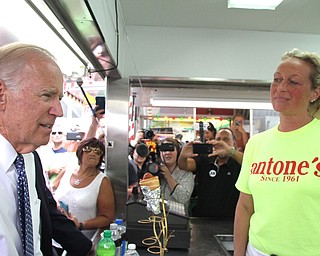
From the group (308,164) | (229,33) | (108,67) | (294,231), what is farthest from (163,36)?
(294,231)

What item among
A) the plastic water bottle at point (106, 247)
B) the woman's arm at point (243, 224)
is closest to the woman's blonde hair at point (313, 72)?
the woman's arm at point (243, 224)

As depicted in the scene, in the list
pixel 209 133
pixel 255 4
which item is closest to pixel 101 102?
pixel 209 133

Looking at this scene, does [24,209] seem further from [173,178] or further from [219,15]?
[219,15]

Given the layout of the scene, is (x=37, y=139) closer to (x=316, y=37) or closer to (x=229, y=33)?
(x=229, y=33)

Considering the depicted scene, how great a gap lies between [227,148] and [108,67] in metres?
1.16

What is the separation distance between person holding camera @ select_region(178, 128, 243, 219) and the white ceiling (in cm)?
99

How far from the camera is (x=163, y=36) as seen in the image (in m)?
2.61

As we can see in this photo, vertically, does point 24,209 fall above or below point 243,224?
above

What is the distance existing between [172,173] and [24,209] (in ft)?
5.02

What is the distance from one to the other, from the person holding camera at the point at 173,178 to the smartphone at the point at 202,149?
0.16m

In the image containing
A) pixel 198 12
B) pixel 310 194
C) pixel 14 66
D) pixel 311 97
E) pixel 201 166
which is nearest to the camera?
pixel 14 66

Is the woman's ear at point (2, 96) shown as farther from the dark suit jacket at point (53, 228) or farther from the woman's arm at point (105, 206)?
the woman's arm at point (105, 206)

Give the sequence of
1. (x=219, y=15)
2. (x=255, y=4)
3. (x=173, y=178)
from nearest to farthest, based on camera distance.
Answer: (x=255, y=4) < (x=173, y=178) < (x=219, y=15)

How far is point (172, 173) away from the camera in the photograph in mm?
2271
